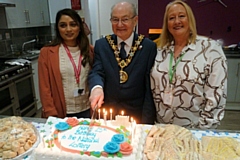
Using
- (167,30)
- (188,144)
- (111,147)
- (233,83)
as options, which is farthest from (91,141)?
(233,83)

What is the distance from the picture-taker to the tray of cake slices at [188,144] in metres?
1.00

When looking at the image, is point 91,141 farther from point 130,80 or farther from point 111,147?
point 130,80

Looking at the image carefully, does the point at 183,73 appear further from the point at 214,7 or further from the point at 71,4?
the point at 71,4

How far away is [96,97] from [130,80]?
1.14 ft

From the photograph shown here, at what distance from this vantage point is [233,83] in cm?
342

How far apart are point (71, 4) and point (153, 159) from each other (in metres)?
4.15

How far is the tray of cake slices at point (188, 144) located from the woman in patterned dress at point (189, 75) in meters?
0.24

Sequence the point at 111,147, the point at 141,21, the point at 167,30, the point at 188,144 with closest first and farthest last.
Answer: the point at 111,147 < the point at 188,144 < the point at 167,30 < the point at 141,21

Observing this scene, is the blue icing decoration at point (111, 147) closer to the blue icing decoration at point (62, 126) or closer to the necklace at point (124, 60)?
the blue icing decoration at point (62, 126)

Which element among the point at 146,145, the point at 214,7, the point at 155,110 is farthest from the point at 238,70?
the point at 146,145

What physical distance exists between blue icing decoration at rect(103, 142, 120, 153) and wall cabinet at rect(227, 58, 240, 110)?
298 cm

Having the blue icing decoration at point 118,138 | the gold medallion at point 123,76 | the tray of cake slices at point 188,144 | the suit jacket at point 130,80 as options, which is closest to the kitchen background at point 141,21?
the suit jacket at point 130,80

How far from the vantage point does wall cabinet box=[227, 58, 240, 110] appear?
10.9ft

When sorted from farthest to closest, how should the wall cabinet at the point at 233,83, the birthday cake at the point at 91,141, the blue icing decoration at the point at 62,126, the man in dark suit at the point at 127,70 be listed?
the wall cabinet at the point at 233,83, the man in dark suit at the point at 127,70, the blue icing decoration at the point at 62,126, the birthday cake at the point at 91,141
